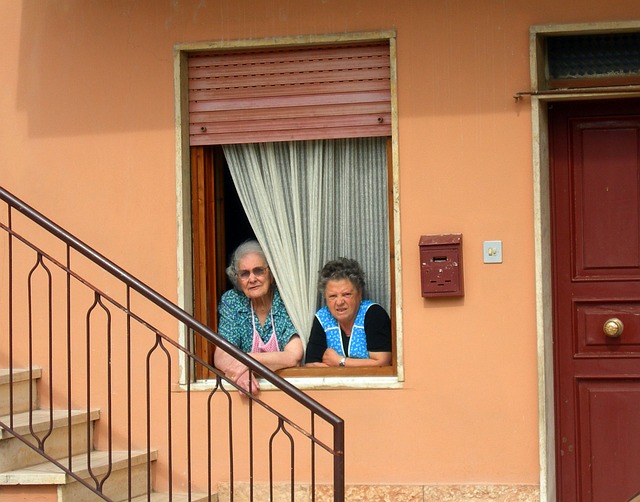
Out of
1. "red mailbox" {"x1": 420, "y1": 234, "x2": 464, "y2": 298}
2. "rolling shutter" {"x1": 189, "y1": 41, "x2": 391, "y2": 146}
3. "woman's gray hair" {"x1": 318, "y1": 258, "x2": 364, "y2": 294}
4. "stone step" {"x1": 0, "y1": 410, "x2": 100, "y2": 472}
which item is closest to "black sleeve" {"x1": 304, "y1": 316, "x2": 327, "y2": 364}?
"woman's gray hair" {"x1": 318, "y1": 258, "x2": 364, "y2": 294}

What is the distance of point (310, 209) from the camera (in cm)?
640

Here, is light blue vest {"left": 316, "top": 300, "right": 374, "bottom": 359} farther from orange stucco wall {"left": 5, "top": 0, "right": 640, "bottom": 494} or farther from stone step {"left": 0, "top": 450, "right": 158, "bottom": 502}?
stone step {"left": 0, "top": 450, "right": 158, "bottom": 502}

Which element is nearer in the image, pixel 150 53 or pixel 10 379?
pixel 10 379

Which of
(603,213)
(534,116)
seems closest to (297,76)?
(534,116)

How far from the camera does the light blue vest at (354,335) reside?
6258 mm

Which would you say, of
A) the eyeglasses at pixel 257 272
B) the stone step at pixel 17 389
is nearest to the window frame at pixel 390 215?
the eyeglasses at pixel 257 272

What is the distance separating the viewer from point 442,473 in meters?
5.95

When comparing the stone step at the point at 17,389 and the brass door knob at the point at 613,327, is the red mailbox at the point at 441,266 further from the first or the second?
the stone step at the point at 17,389

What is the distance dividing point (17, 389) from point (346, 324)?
1865 millimetres

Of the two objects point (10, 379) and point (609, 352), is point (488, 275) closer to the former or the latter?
point (609, 352)

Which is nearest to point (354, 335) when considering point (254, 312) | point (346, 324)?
point (346, 324)

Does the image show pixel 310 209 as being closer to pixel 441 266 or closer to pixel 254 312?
pixel 254 312

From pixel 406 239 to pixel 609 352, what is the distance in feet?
4.17

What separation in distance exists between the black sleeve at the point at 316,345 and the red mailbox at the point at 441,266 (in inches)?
28.1
